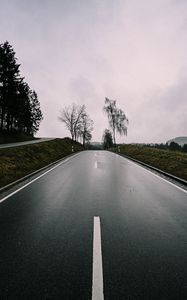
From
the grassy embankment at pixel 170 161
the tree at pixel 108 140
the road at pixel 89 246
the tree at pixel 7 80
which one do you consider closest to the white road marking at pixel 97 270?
the road at pixel 89 246

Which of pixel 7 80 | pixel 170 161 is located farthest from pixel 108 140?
pixel 170 161

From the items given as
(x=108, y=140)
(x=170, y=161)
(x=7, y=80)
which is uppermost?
(x=7, y=80)

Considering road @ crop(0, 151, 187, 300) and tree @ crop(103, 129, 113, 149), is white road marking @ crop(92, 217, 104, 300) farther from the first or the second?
tree @ crop(103, 129, 113, 149)

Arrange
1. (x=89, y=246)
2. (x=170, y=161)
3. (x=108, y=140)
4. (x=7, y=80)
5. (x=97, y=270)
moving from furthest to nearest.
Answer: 1. (x=108, y=140)
2. (x=7, y=80)
3. (x=170, y=161)
4. (x=89, y=246)
5. (x=97, y=270)

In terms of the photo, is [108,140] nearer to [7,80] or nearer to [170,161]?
[7,80]

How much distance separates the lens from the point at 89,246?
3.74 m

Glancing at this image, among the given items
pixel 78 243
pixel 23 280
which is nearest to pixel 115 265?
pixel 78 243

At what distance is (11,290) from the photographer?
2623 millimetres

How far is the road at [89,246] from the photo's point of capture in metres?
2.68

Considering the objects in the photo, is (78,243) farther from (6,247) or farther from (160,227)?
(160,227)

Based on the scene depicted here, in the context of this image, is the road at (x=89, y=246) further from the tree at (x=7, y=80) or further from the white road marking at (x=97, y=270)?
the tree at (x=7, y=80)

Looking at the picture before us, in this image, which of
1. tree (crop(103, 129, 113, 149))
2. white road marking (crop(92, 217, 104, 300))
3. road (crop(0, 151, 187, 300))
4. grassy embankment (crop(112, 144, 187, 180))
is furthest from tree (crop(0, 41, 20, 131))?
tree (crop(103, 129, 113, 149))

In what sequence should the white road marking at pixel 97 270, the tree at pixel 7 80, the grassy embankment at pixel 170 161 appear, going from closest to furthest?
1. the white road marking at pixel 97 270
2. the grassy embankment at pixel 170 161
3. the tree at pixel 7 80

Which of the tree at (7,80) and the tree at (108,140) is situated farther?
the tree at (108,140)
